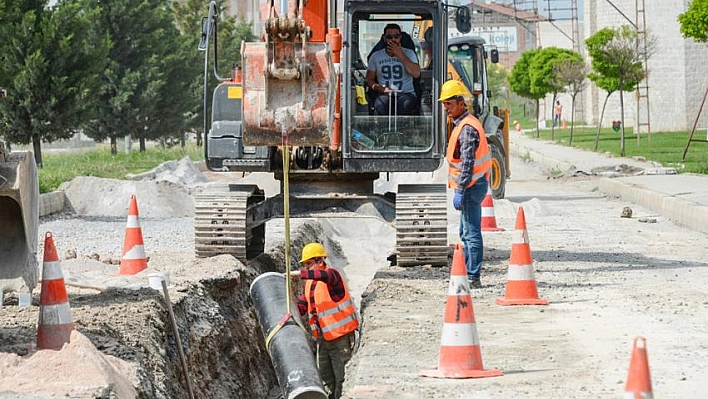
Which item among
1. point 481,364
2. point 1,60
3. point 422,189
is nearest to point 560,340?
point 481,364

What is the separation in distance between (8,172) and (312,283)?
221 cm

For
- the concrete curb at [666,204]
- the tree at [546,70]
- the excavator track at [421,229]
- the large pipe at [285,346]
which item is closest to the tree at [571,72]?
the tree at [546,70]

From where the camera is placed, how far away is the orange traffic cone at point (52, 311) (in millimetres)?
7695

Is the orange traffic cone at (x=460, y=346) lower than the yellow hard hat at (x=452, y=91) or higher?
lower

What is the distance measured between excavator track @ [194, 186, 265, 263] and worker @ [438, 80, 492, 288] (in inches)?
96.8

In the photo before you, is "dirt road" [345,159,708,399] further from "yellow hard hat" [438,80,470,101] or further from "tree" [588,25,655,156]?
"tree" [588,25,655,156]

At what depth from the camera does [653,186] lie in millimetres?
23000

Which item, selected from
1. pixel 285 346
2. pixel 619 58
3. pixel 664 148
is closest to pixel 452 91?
pixel 285 346

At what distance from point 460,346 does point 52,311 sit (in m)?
2.44

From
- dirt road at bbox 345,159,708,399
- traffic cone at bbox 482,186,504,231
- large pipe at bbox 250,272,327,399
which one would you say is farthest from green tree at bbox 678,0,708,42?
large pipe at bbox 250,272,327,399

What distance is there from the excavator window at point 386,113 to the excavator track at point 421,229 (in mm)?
580

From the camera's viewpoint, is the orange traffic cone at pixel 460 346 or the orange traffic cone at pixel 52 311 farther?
the orange traffic cone at pixel 52 311

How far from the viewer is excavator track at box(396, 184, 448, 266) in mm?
12531

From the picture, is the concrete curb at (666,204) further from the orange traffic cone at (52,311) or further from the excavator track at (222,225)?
the orange traffic cone at (52,311)
